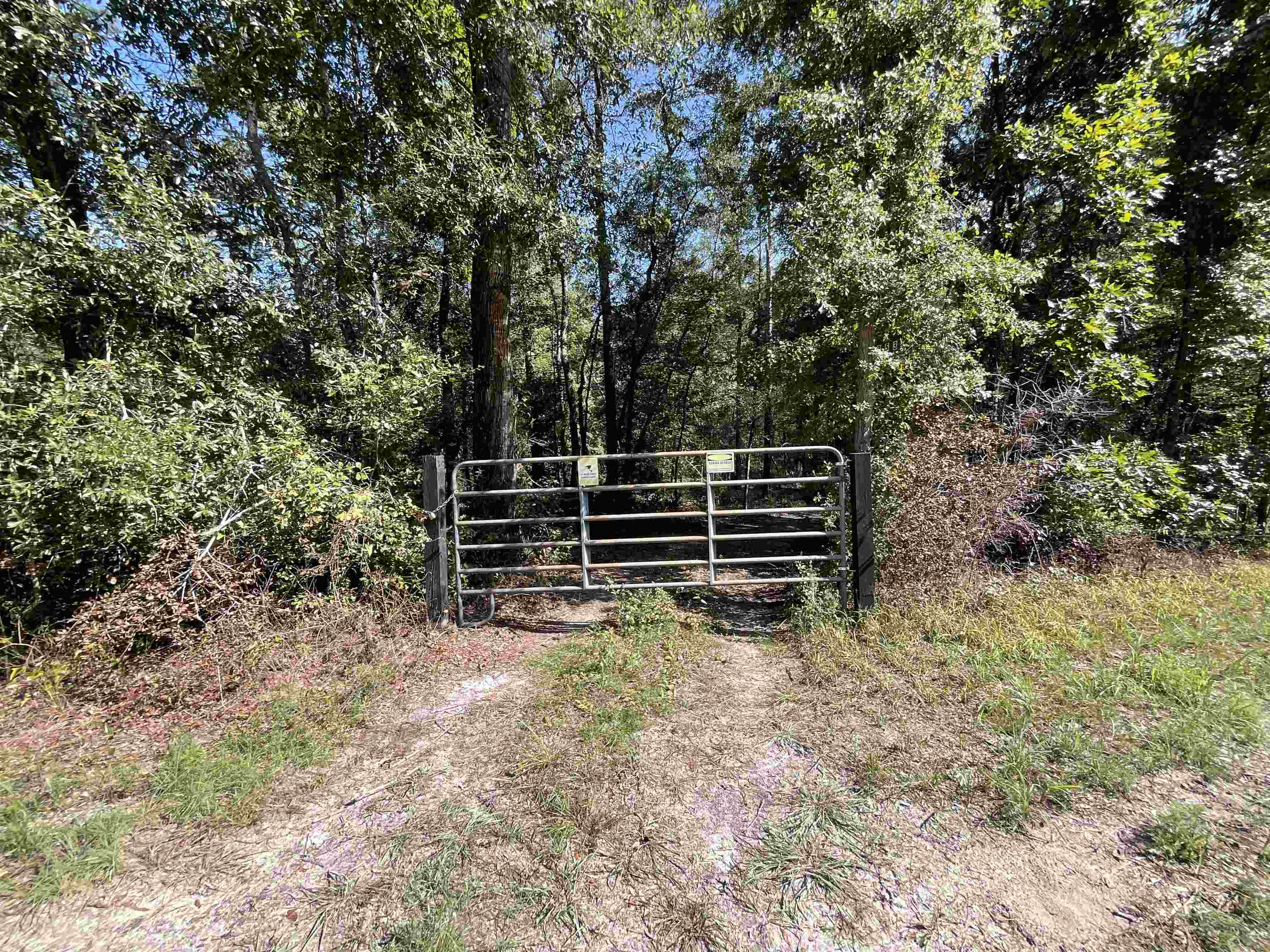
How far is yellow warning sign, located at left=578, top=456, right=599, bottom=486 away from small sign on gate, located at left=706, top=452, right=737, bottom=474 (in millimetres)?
1035

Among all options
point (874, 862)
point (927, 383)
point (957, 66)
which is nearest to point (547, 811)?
point (874, 862)

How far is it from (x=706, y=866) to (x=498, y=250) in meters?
6.86

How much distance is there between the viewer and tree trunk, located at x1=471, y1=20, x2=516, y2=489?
6824mm

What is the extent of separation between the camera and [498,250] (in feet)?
22.6

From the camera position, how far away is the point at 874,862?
225cm

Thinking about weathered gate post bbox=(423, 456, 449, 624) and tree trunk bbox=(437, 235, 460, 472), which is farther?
tree trunk bbox=(437, 235, 460, 472)

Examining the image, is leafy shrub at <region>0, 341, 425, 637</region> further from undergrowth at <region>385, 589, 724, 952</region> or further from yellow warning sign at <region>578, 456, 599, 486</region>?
undergrowth at <region>385, 589, 724, 952</region>

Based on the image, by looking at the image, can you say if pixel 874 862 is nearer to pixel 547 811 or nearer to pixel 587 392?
pixel 547 811

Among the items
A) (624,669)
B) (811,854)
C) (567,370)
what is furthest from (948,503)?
(567,370)

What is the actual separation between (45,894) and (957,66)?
33.2ft

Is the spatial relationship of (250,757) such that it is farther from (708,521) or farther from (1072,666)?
(1072,666)

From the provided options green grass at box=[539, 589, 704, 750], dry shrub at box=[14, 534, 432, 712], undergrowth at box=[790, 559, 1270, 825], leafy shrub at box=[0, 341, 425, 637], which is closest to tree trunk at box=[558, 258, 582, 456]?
leafy shrub at box=[0, 341, 425, 637]

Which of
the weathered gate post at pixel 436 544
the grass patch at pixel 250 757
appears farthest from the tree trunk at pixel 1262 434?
the grass patch at pixel 250 757

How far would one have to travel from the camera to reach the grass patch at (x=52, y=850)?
215cm
